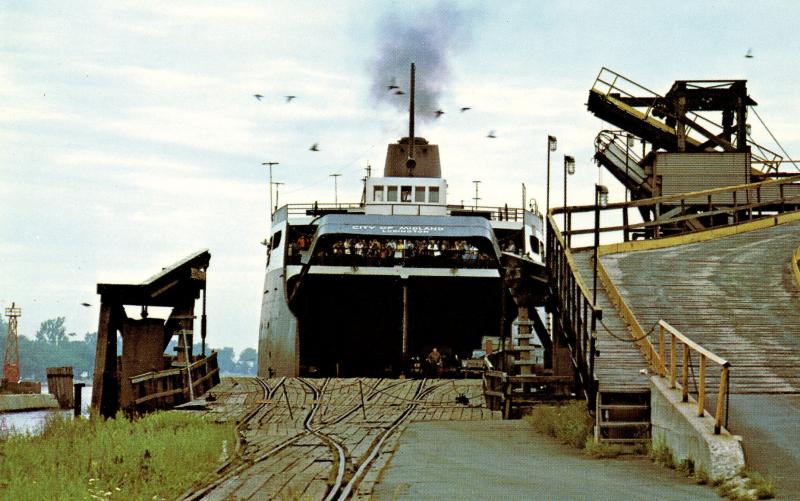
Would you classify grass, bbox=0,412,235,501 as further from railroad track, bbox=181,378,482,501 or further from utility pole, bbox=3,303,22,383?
utility pole, bbox=3,303,22,383

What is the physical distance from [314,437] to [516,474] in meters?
6.34

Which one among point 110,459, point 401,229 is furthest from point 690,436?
point 401,229

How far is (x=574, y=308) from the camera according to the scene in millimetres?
17984

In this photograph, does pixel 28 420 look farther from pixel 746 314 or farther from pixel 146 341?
pixel 746 314

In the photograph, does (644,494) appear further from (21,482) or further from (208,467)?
(21,482)

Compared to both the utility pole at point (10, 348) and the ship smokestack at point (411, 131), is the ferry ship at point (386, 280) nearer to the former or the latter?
the ship smokestack at point (411, 131)

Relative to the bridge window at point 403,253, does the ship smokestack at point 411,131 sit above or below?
above

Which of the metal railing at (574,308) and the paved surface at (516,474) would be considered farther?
the metal railing at (574,308)

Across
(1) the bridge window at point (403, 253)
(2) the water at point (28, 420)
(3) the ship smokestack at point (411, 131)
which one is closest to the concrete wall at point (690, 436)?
(2) the water at point (28, 420)

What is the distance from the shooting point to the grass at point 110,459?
37.3ft

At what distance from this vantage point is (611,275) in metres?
22.9

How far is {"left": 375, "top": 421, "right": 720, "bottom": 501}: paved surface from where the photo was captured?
440 inches

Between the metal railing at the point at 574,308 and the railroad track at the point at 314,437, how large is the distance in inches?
125

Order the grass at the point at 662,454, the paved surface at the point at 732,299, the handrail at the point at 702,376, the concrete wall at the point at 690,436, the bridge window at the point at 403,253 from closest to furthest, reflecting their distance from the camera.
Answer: the concrete wall at the point at 690,436, the handrail at the point at 702,376, the grass at the point at 662,454, the paved surface at the point at 732,299, the bridge window at the point at 403,253
